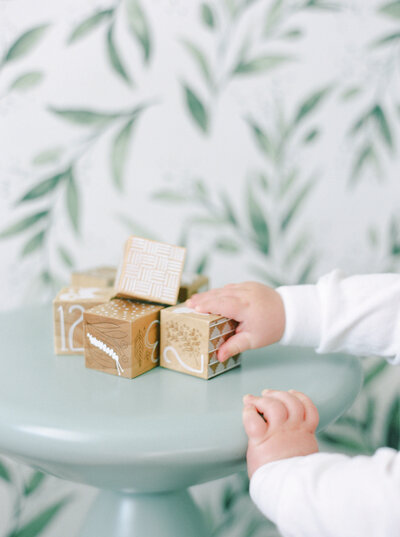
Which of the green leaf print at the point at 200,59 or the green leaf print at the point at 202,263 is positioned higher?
the green leaf print at the point at 200,59

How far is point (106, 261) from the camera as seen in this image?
40.6 inches

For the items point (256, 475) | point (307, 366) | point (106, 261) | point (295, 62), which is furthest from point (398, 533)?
point (295, 62)

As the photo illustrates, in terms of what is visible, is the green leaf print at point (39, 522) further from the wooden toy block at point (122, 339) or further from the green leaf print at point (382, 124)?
the green leaf print at point (382, 124)

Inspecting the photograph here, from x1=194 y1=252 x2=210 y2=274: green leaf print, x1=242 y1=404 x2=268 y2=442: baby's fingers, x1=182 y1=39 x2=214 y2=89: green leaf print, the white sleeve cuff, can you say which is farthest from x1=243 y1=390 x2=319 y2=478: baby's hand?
x1=182 y1=39 x2=214 y2=89: green leaf print

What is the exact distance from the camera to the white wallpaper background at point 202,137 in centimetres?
95

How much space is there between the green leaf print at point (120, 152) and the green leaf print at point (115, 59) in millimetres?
80

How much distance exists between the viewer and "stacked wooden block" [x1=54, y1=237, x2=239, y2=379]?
579 millimetres

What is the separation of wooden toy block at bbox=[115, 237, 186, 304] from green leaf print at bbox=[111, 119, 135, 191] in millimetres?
391

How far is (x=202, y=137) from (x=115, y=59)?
21 centimetres

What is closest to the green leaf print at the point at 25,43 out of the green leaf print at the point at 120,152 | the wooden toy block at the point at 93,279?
the green leaf print at the point at 120,152

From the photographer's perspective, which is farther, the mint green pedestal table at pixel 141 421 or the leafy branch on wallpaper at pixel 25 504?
the leafy branch on wallpaper at pixel 25 504

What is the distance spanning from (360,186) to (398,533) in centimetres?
74

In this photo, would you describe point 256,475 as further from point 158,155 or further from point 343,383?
point 158,155

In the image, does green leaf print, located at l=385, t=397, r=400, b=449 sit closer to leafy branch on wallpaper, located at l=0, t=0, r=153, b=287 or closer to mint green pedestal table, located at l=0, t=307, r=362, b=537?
mint green pedestal table, located at l=0, t=307, r=362, b=537
